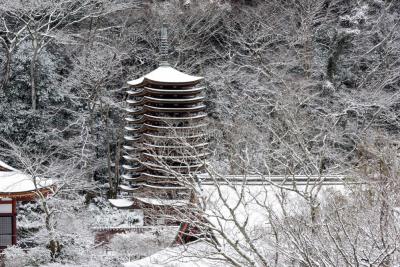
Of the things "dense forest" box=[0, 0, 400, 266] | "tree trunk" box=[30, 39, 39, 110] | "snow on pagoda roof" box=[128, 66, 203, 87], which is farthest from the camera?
"dense forest" box=[0, 0, 400, 266]

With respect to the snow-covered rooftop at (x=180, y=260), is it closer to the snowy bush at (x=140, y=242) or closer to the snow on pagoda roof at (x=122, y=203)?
the snowy bush at (x=140, y=242)

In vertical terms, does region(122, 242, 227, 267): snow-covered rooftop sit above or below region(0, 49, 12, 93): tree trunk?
below

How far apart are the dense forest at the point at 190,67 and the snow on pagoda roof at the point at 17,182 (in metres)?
3.17

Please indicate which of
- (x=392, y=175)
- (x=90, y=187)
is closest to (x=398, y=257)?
(x=392, y=175)

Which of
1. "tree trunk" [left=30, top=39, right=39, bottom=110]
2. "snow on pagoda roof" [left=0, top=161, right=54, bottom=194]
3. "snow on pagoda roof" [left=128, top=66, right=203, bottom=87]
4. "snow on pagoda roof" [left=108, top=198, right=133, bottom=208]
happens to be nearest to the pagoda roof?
"snow on pagoda roof" [left=0, top=161, right=54, bottom=194]

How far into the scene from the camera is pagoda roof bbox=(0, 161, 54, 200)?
666 inches

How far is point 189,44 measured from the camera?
81.5 feet

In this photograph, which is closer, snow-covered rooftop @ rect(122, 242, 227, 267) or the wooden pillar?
snow-covered rooftop @ rect(122, 242, 227, 267)

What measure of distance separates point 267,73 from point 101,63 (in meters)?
6.40

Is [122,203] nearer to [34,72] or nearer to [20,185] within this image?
[20,185]

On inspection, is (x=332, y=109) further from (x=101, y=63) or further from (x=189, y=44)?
(x=101, y=63)

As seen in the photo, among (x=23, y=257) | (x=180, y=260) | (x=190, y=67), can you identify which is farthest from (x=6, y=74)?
(x=180, y=260)

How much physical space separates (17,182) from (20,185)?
115mm

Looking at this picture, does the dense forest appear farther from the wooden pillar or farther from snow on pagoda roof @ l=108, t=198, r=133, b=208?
the wooden pillar
